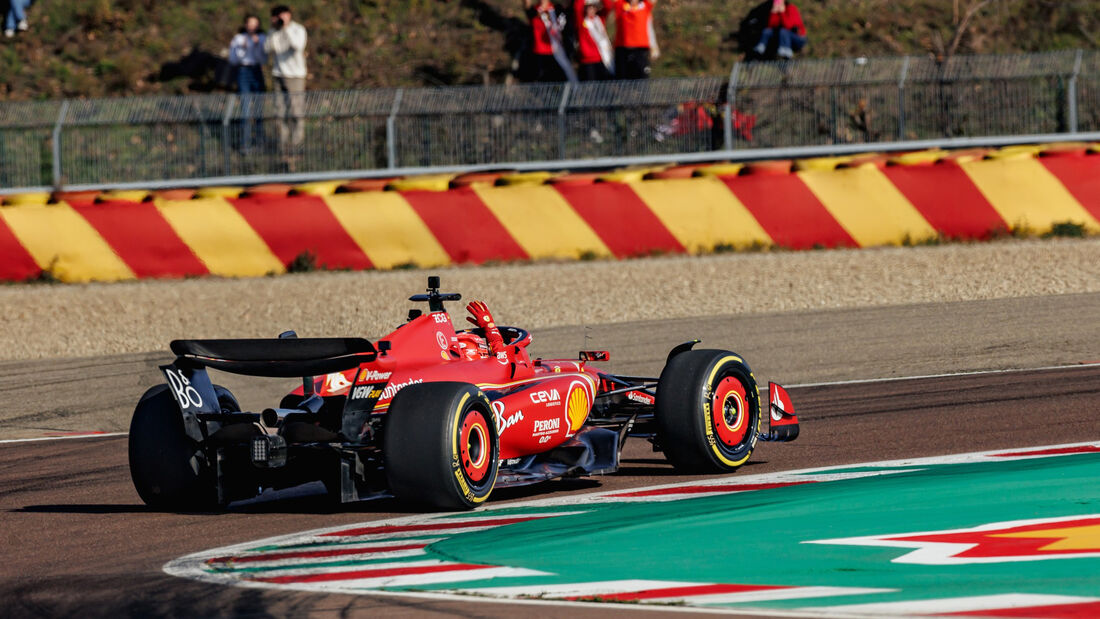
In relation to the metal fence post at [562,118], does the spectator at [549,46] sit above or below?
above

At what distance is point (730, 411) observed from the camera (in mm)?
8469

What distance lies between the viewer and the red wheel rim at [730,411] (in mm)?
8312

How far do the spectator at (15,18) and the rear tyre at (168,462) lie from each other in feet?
70.4

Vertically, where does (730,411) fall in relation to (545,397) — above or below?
below

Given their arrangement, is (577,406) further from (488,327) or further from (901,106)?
(901,106)

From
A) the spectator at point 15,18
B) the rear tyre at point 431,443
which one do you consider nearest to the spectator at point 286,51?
the spectator at point 15,18

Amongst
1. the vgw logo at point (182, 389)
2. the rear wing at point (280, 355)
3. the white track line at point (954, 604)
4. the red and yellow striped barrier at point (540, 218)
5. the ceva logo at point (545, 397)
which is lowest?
the white track line at point (954, 604)

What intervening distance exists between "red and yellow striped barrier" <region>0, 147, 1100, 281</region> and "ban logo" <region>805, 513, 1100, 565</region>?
10.0 meters

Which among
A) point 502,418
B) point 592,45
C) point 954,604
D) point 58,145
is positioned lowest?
point 954,604

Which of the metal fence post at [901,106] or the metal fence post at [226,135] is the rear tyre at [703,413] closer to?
the metal fence post at [901,106]

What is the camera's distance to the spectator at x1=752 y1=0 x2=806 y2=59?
22266 mm

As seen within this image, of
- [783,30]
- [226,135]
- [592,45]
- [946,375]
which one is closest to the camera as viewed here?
[946,375]

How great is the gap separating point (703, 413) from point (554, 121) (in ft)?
39.4

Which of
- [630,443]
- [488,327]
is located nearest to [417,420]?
[488,327]
